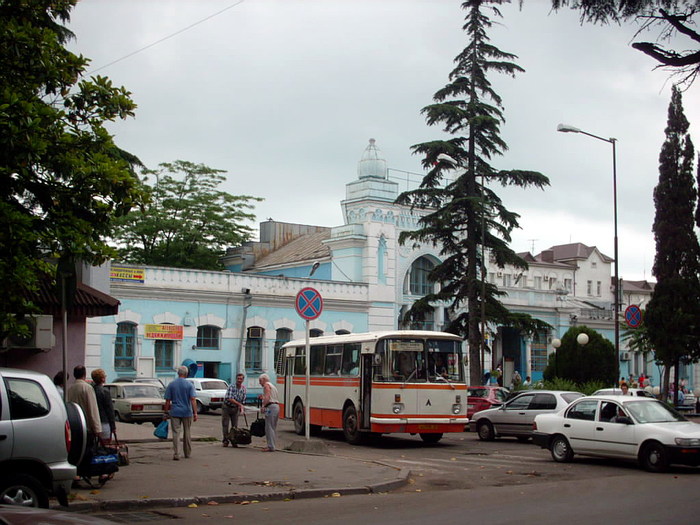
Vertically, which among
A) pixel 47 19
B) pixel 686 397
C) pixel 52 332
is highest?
pixel 47 19

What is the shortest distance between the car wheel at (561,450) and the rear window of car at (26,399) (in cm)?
1175

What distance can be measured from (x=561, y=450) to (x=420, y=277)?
3245 cm

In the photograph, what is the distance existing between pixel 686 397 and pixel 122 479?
40.4 m

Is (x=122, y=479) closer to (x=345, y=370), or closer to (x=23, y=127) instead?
(x=23, y=127)

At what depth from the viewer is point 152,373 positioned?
41.2 m

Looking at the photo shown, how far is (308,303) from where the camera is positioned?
65.4 ft

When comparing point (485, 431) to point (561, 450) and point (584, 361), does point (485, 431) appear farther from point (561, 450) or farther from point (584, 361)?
point (584, 361)

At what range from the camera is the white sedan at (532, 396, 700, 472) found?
659 inches

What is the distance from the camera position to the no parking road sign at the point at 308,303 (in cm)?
1980

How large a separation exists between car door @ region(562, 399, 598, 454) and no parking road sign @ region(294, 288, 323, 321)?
5.79m

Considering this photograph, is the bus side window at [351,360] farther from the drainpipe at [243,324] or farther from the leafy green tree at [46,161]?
the drainpipe at [243,324]

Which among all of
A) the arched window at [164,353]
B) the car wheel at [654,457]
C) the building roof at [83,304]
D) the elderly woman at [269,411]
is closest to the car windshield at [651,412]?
the car wheel at [654,457]

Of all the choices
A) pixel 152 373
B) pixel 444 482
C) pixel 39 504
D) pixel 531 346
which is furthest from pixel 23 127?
pixel 531 346

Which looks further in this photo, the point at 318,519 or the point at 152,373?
the point at 152,373
